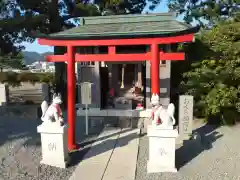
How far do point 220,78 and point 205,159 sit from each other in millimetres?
3983

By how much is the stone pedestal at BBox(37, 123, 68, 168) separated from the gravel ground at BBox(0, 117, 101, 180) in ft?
0.57

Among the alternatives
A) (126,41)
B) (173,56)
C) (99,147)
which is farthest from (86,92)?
(173,56)

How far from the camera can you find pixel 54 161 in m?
6.08

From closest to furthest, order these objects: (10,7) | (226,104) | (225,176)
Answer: (225,176) → (226,104) → (10,7)

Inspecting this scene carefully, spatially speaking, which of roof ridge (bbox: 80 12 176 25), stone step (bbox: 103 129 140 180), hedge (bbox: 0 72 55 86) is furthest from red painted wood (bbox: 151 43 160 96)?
hedge (bbox: 0 72 55 86)

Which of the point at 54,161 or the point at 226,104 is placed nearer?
the point at 54,161

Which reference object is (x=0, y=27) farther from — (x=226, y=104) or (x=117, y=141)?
(x=226, y=104)

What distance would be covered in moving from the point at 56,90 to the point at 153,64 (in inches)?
343

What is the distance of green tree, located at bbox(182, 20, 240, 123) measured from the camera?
9289 millimetres

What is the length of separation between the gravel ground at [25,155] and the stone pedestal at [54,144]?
175mm

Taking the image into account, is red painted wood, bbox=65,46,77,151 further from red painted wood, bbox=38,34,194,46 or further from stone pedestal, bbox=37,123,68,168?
stone pedestal, bbox=37,123,68,168

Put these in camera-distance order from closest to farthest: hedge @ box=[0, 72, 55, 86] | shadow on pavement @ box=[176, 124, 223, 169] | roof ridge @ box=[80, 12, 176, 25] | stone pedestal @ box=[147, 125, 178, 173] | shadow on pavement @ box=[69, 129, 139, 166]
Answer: stone pedestal @ box=[147, 125, 178, 173] → shadow on pavement @ box=[176, 124, 223, 169] → shadow on pavement @ box=[69, 129, 139, 166] → roof ridge @ box=[80, 12, 176, 25] → hedge @ box=[0, 72, 55, 86]

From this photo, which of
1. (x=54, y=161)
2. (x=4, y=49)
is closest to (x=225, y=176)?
(x=54, y=161)

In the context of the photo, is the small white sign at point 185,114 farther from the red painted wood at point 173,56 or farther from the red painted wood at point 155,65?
the red painted wood at point 173,56
